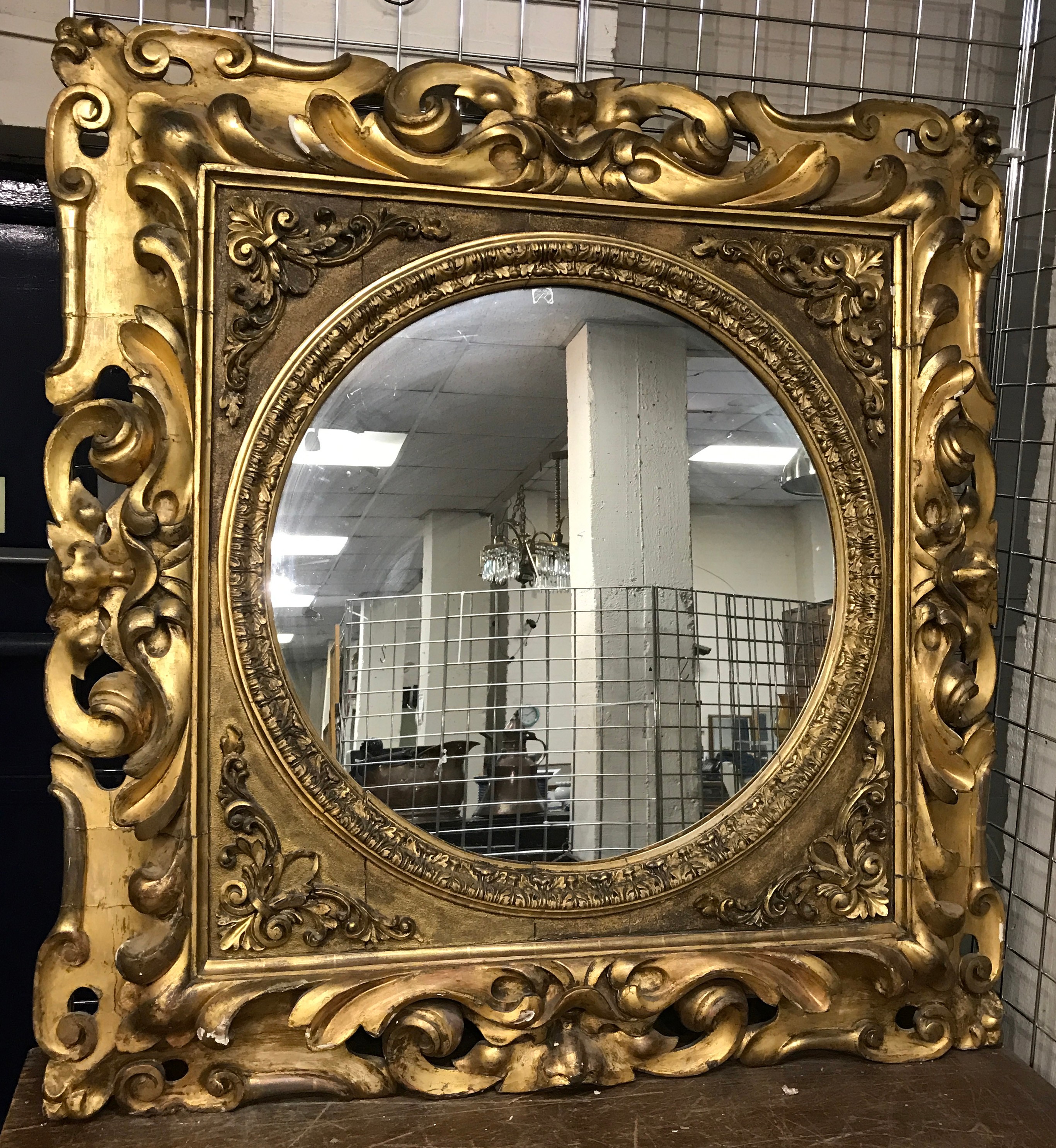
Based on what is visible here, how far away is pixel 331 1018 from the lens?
0.84m

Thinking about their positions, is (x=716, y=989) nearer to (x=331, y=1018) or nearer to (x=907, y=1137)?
(x=907, y=1137)

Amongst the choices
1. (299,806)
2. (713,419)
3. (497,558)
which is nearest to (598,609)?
(497,558)

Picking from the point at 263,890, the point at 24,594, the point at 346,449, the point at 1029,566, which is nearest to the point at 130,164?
the point at 346,449

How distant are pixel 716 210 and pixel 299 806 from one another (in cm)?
67

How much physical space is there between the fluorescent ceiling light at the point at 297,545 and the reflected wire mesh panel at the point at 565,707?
0.06 m

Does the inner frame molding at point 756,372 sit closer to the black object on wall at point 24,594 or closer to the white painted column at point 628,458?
the white painted column at point 628,458

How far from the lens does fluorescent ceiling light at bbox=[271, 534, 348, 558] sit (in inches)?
33.9

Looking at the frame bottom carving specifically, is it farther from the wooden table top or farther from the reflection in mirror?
the reflection in mirror

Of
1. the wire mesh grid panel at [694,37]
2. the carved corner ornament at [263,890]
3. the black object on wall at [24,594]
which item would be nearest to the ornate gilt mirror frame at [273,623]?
the carved corner ornament at [263,890]

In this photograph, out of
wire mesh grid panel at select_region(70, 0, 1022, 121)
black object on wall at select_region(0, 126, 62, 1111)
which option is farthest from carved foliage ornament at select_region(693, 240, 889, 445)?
black object on wall at select_region(0, 126, 62, 1111)

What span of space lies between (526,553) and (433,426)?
5.5 inches

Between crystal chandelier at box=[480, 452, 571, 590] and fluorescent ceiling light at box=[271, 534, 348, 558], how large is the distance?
0.44 ft

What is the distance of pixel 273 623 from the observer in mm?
859

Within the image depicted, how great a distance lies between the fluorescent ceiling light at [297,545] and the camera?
0.86 metres
